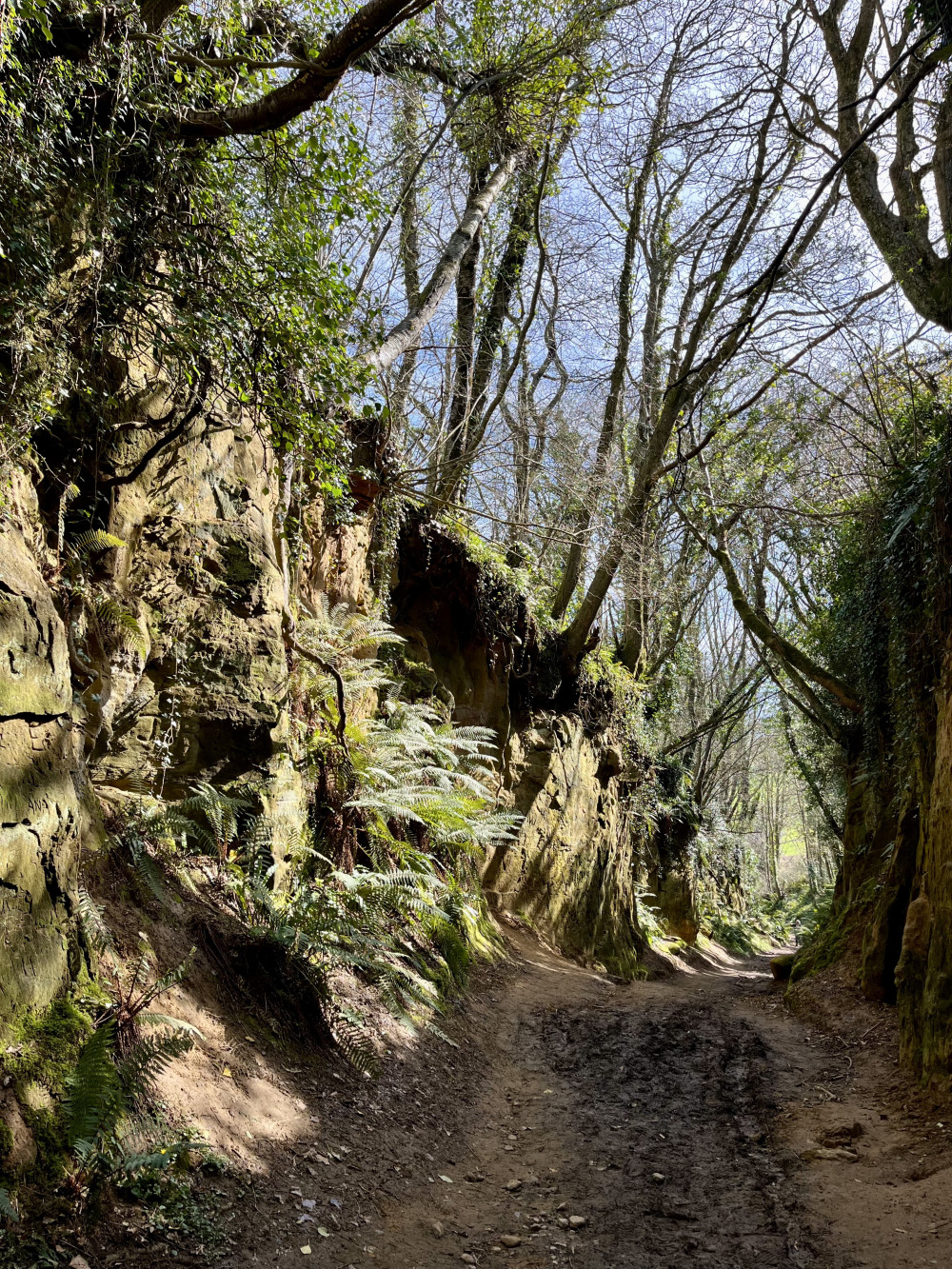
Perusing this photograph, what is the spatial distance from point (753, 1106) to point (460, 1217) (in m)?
2.61

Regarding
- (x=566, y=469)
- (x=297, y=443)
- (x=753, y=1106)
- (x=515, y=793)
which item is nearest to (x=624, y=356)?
(x=566, y=469)

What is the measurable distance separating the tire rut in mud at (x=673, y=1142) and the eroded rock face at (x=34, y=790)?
2.62m

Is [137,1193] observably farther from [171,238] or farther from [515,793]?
[515,793]

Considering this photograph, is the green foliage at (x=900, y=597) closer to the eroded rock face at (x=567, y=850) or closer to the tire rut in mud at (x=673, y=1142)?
the tire rut in mud at (x=673, y=1142)

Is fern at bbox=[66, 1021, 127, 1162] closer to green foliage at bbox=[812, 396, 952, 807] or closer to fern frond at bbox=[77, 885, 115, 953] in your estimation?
fern frond at bbox=[77, 885, 115, 953]

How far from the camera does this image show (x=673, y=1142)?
175 inches

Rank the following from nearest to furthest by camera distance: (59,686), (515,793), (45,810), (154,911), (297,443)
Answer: (45,810) → (59,686) → (154,911) → (297,443) → (515,793)

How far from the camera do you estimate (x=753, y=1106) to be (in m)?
5.04

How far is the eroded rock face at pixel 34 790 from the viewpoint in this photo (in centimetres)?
263

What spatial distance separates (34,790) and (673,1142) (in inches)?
164

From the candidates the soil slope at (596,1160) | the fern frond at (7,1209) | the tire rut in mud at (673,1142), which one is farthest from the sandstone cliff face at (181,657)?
the tire rut in mud at (673,1142)

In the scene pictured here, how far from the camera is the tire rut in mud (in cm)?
332

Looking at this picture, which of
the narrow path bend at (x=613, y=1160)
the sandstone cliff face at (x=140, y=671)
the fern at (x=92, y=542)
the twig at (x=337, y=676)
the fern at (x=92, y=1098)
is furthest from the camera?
the twig at (x=337, y=676)

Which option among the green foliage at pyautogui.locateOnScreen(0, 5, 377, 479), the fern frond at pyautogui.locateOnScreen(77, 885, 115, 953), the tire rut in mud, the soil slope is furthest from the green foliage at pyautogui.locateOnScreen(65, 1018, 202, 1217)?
the green foliage at pyautogui.locateOnScreen(0, 5, 377, 479)
